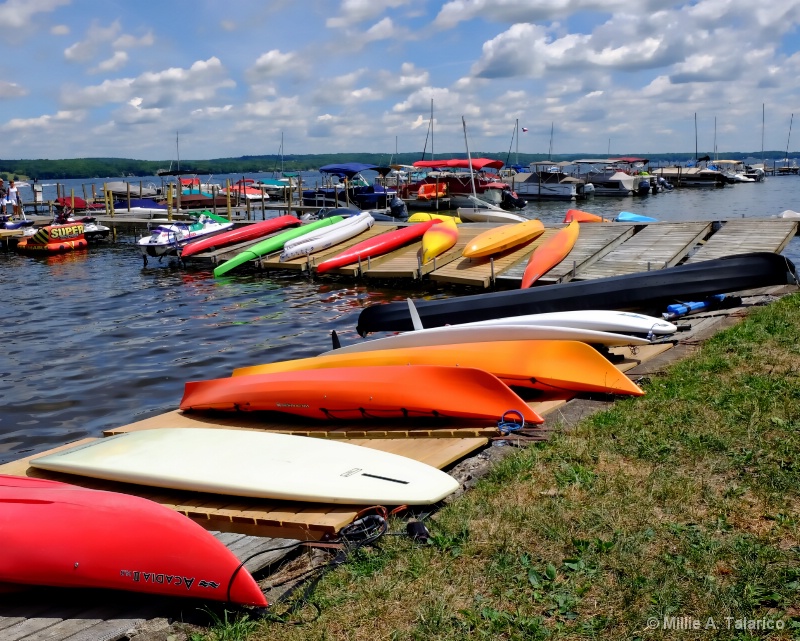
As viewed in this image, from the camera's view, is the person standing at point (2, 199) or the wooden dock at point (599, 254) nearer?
the wooden dock at point (599, 254)

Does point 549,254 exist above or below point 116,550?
above

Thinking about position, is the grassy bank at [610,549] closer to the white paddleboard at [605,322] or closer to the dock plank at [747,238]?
the white paddleboard at [605,322]

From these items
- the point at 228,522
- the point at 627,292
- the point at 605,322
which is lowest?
the point at 228,522

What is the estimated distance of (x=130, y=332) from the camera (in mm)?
15211

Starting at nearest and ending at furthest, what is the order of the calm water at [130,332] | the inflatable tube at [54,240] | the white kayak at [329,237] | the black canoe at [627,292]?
the calm water at [130,332], the black canoe at [627,292], the white kayak at [329,237], the inflatable tube at [54,240]

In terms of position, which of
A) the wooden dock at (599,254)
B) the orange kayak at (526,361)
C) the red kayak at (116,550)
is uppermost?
the wooden dock at (599,254)

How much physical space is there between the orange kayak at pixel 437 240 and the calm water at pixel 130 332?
1388mm

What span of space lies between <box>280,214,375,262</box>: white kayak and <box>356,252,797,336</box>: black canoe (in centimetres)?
1067

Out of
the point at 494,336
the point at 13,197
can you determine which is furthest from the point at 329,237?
the point at 13,197

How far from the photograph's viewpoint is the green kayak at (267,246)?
71.8 ft

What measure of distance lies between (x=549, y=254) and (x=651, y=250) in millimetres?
2395

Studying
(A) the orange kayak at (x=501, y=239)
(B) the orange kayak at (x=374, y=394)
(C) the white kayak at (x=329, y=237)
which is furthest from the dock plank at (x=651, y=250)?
(B) the orange kayak at (x=374, y=394)

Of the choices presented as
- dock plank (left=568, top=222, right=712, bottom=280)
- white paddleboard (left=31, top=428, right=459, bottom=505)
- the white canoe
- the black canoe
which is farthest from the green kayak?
white paddleboard (left=31, top=428, right=459, bottom=505)

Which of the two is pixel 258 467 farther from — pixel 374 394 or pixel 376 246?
pixel 376 246
